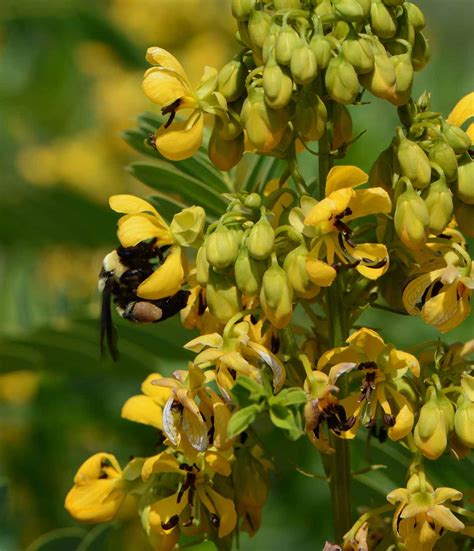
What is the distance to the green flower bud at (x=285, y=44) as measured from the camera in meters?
1.72

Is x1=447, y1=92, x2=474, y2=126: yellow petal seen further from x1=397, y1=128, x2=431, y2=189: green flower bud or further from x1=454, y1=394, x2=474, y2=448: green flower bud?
x1=454, y1=394, x2=474, y2=448: green flower bud

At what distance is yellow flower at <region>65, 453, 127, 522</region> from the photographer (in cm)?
203

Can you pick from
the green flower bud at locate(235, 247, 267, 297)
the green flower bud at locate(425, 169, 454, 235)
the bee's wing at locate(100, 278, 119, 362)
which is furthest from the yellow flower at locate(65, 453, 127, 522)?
the green flower bud at locate(425, 169, 454, 235)

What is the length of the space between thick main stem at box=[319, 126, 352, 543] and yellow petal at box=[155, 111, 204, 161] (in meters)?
0.20

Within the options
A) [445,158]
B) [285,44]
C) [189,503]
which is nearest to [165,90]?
[285,44]

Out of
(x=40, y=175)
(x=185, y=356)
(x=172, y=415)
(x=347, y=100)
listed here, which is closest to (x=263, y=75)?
(x=347, y=100)

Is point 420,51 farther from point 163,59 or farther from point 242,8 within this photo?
point 163,59

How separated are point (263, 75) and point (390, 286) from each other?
399mm

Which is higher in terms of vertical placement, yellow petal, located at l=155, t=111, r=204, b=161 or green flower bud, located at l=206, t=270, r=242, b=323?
yellow petal, located at l=155, t=111, r=204, b=161

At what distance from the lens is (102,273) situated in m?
2.23

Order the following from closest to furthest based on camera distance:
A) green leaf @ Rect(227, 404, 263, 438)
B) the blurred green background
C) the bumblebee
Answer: green leaf @ Rect(227, 404, 263, 438) < the bumblebee < the blurred green background

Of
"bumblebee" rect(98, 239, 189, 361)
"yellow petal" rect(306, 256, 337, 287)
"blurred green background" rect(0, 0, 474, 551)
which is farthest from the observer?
"blurred green background" rect(0, 0, 474, 551)

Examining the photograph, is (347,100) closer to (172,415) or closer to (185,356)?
(172,415)

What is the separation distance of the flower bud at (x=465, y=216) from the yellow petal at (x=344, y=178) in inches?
7.3
